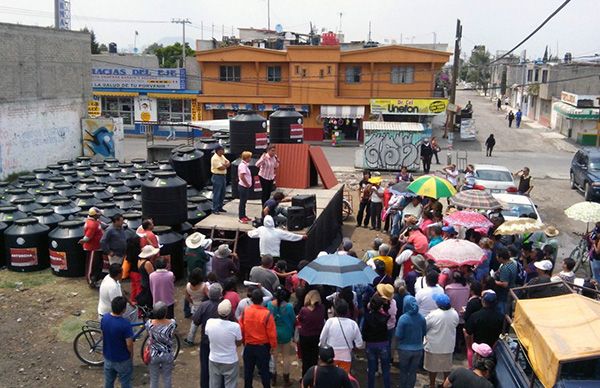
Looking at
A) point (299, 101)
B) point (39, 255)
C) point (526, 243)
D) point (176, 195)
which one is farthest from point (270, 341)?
point (299, 101)

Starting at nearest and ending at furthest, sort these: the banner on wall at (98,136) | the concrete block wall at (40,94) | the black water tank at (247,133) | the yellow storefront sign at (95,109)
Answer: the black water tank at (247,133)
the concrete block wall at (40,94)
the banner on wall at (98,136)
the yellow storefront sign at (95,109)

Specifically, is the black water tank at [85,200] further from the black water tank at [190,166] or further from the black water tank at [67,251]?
the black water tank at [190,166]

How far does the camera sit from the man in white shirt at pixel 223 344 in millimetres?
6750

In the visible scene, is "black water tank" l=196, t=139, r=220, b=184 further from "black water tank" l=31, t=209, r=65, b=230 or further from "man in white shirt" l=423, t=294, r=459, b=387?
"man in white shirt" l=423, t=294, r=459, b=387

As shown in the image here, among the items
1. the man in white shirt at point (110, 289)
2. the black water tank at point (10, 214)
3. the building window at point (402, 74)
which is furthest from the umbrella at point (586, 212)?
the building window at point (402, 74)

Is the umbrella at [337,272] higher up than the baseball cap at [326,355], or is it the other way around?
the umbrella at [337,272]

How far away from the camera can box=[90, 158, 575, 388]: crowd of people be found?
686cm

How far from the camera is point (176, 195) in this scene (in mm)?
12094

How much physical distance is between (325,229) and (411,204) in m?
2.20

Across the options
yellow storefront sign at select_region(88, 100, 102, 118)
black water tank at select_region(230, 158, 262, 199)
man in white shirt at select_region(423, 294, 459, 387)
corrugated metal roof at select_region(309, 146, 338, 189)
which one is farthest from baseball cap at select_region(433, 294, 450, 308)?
yellow storefront sign at select_region(88, 100, 102, 118)

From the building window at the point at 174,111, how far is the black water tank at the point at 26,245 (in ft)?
106

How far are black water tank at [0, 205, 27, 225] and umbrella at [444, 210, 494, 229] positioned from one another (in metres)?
9.75

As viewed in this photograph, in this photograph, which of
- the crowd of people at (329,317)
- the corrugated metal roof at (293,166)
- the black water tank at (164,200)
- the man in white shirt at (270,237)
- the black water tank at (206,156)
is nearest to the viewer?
the crowd of people at (329,317)

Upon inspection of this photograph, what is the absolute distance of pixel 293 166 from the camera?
614 inches
